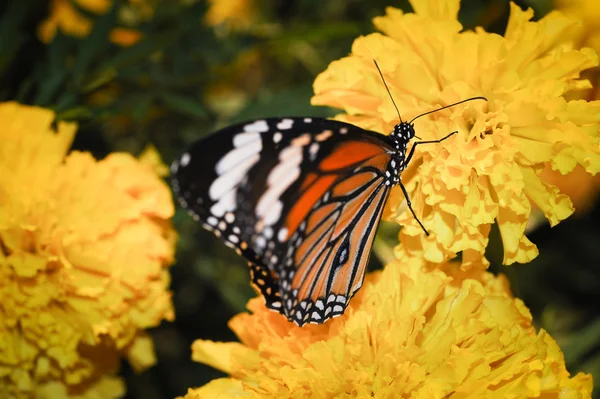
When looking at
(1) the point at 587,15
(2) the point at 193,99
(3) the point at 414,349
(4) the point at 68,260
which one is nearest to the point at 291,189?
(3) the point at 414,349

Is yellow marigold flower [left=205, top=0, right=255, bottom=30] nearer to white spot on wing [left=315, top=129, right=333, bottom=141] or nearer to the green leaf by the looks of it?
the green leaf

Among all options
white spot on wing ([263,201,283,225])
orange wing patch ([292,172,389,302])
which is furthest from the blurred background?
white spot on wing ([263,201,283,225])

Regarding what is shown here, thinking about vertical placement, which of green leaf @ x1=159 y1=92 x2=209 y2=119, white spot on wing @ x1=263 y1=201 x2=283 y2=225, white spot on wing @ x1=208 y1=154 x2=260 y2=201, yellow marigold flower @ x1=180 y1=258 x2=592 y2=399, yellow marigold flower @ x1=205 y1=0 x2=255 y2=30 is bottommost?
yellow marigold flower @ x1=180 y1=258 x2=592 y2=399

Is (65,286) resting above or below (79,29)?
below

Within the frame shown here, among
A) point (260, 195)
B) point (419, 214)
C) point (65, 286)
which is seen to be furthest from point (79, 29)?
point (419, 214)

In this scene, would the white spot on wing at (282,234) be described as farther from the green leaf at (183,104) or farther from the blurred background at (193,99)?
the green leaf at (183,104)

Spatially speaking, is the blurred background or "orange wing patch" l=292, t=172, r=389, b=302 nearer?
"orange wing patch" l=292, t=172, r=389, b=302

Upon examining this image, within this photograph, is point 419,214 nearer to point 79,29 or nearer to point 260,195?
point 260,195
